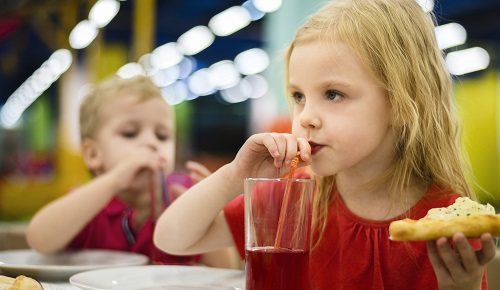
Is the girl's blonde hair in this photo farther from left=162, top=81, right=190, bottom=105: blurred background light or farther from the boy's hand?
left=162, top=81, right=190, bottom=105: blurred background light

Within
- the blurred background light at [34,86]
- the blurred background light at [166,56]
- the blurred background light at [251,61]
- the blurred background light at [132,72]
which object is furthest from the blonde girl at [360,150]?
the blurred background light at [251,61]

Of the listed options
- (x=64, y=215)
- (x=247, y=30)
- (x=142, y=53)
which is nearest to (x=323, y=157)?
(x=64, y=215)

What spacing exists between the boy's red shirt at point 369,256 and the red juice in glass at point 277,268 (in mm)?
365

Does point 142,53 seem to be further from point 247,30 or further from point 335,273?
point 247,30

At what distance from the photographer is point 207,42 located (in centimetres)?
1641

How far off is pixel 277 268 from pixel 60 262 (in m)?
0.88

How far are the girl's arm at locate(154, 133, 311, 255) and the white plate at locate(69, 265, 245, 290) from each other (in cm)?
8

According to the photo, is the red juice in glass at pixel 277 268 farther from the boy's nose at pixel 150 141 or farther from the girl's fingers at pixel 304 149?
the boy's nose at pixel 150 141

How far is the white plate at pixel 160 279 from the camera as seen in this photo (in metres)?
1.22

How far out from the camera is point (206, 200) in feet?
4.76

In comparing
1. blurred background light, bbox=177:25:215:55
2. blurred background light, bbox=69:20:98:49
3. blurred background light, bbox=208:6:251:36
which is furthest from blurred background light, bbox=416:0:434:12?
blurred background light, bbox=177:25:215:55

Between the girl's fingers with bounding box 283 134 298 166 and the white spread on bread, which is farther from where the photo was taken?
the girl's fingers with bounding box 283 134 298 166

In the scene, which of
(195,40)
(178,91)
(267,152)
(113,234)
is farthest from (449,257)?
(178,91)

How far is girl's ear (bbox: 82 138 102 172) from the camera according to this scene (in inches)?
90.7
